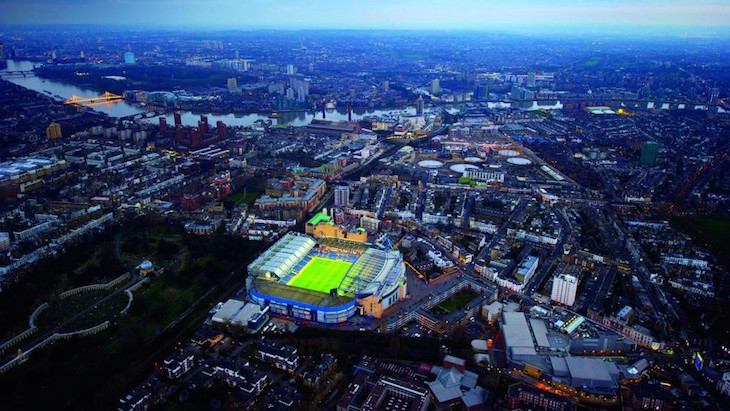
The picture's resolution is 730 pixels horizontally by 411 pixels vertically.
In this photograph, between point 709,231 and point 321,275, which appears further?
point 709,231

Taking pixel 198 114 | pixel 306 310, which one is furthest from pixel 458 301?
pixel 198 114

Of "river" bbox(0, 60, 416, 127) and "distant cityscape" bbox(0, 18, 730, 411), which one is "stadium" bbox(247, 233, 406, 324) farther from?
"river" bbox(0, 60, 416, 127)

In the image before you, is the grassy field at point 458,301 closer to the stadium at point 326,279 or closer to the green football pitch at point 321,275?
the stadium at point 326,279

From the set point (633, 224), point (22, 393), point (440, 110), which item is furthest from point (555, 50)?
point (22, 393)

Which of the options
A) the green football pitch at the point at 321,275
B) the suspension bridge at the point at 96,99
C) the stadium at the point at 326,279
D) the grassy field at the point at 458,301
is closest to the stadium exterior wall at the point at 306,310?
the stadium at the point at 326,279

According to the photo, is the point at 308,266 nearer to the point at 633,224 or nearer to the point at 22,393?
the point at 22,393

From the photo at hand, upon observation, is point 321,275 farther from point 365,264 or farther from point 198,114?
point 198,114
